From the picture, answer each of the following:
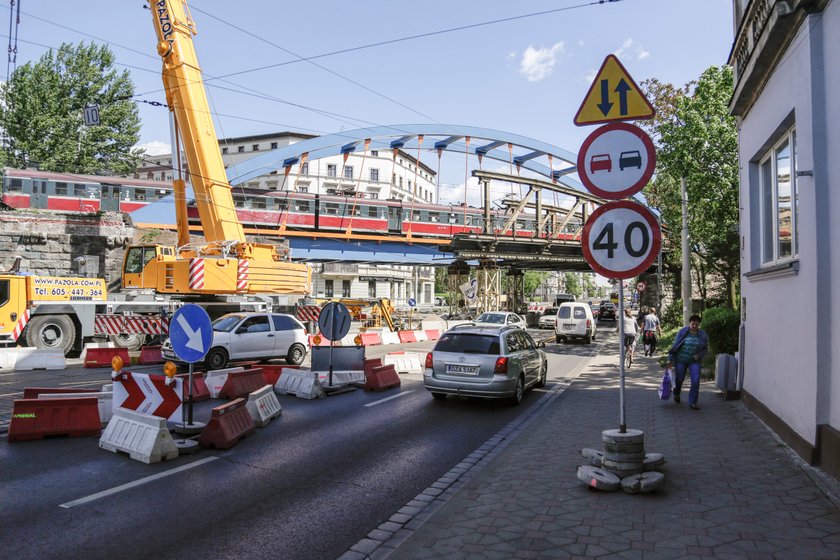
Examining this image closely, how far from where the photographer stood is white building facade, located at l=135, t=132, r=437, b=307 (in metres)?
77.6

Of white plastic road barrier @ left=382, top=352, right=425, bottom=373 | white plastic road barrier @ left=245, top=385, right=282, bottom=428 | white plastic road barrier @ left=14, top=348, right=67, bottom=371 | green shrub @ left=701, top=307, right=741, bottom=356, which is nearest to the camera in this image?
white plastic road barrier @ left=245, top=385, right=282, bottom=428

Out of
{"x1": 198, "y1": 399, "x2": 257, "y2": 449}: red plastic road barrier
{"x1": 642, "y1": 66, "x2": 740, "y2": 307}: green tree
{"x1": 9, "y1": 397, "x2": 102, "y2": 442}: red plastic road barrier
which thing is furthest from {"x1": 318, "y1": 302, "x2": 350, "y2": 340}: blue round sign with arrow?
{"x1": 642, "y1": 66, "x2": 740, "y2": 307}: green tree

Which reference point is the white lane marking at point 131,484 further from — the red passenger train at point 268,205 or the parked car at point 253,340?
the red passenger train at point 268,205

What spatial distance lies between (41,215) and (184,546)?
30.5 meters

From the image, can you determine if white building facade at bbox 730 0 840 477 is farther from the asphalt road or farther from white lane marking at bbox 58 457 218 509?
white lane marking at bbox 58 457 218 509

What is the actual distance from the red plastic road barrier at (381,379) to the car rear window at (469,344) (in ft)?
6.20

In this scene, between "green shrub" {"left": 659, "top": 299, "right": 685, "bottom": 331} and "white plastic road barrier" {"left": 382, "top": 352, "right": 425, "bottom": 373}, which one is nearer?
"white plastic road barrier" {"left": 382, "top": 352, "right": 425, "bottom": 373}

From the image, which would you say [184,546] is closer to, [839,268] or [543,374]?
[839,268]

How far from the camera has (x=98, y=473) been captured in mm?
6477

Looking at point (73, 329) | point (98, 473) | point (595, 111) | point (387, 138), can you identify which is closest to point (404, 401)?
point (98, 473)

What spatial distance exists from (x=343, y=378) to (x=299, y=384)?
144 cm

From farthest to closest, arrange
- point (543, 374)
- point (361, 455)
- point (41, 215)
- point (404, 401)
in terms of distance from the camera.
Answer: point (41, 215)
point (543, 374)
point (404, 401)
point (361, 455)

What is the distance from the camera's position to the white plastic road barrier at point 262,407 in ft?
29.8

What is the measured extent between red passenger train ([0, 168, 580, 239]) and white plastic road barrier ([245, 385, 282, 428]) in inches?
1105
